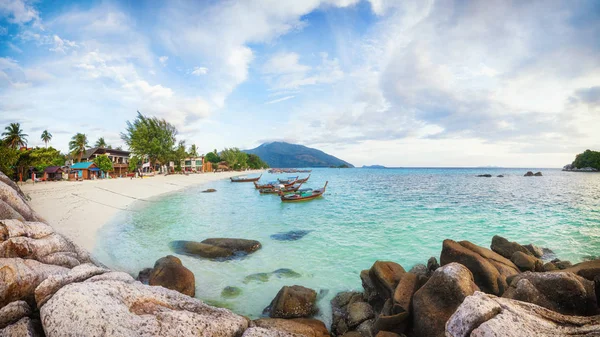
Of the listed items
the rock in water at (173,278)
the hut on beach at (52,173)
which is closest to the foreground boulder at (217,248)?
the rock in water at (173,278)

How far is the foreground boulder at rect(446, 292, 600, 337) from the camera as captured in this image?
2559 millimetres

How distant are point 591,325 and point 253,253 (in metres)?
10.2

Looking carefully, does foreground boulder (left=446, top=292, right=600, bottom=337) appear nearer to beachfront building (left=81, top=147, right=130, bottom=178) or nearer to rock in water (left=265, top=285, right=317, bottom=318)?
rock in water (left=265, top=285, right=317, bottom=318)

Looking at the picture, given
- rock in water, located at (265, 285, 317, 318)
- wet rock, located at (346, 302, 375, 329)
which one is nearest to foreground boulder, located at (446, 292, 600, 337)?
wet rock, located at (346, 302, 375, 329)

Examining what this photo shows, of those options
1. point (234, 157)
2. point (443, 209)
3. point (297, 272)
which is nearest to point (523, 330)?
point (297, 272)

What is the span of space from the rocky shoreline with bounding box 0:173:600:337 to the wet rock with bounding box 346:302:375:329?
2cm

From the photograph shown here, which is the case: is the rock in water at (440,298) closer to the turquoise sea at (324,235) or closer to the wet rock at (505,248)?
the turquoise sea at (324,235)

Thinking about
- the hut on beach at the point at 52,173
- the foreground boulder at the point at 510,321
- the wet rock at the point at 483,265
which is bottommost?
the wet rock at the point at 483,265

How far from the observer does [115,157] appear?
64.2 m

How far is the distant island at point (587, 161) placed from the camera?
103 m

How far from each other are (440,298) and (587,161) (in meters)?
161

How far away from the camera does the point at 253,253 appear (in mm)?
11141

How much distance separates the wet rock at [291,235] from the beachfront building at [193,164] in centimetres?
8488

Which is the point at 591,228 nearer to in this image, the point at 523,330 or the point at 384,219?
the point at 384,219
